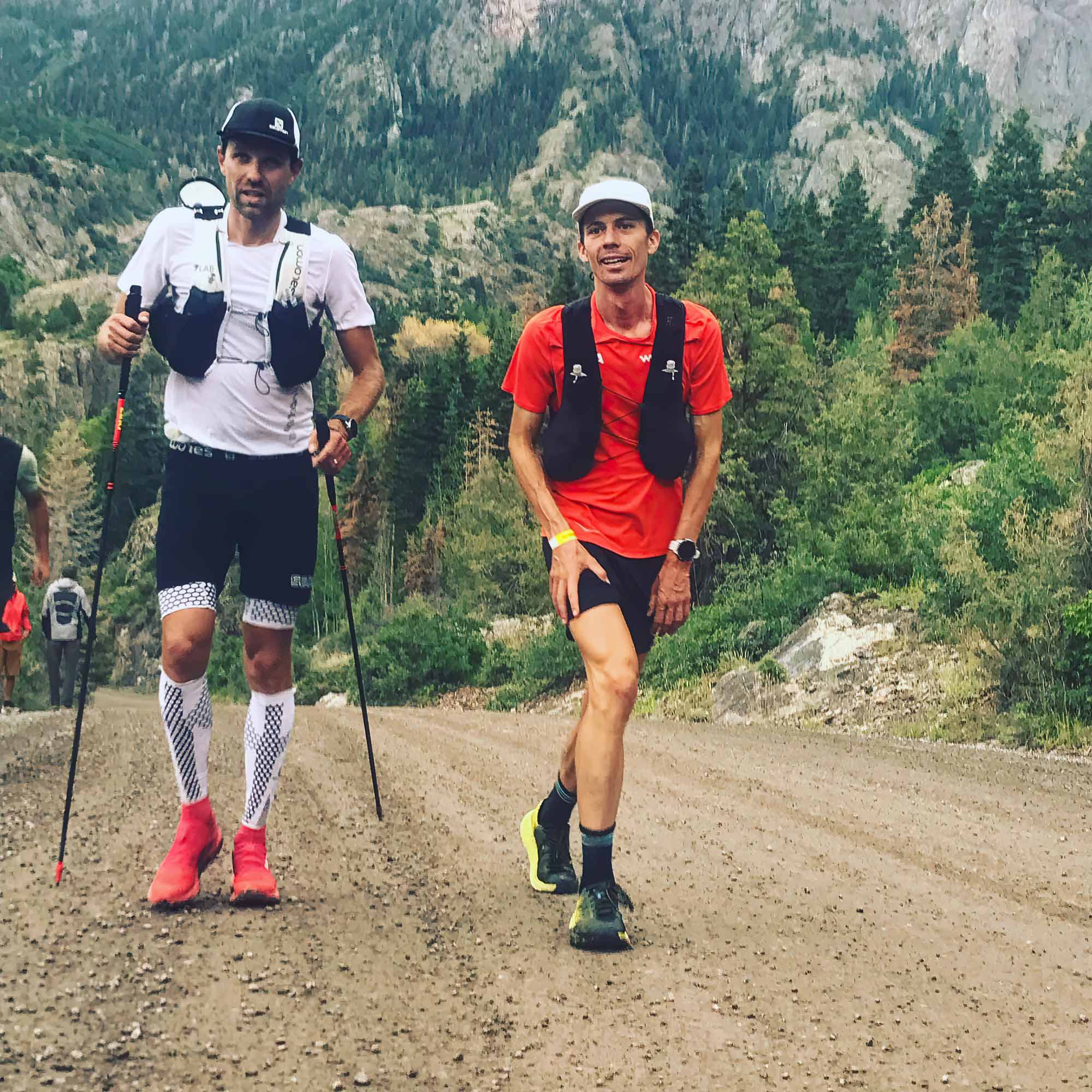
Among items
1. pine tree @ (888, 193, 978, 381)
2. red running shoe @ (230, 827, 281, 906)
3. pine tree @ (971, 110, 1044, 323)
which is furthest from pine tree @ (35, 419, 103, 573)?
red running shoe @ (230, 827, 281, 906)

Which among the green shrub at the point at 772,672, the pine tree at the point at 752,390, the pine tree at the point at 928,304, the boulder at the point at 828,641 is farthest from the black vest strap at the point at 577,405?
the pine tree at the point at 928,304

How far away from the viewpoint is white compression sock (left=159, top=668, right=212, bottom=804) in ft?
17.4

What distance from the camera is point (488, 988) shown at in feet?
14.0

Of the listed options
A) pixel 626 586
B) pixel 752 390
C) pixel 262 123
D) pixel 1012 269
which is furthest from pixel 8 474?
pixel 1012 269

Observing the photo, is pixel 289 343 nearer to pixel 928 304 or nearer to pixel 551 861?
pixel 551 861

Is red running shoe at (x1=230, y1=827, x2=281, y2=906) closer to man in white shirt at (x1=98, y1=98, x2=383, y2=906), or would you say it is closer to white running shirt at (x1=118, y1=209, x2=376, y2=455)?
man in white shirt at (x1=98, y1=98, x2=383, y2=906)

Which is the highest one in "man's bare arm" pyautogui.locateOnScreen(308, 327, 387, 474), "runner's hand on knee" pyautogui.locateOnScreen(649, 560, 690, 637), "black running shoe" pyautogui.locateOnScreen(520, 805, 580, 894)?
"man's bare arm" pyautogui.locateOnScreen(308, 327, 387, 474)

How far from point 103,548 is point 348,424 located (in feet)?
3.59

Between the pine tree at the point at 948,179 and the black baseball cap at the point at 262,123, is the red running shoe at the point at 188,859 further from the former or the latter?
the pine tree at the point at 948,179

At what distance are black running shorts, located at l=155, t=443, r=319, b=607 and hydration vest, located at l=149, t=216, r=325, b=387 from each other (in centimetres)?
32

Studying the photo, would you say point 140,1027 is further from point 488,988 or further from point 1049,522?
point 1049,522

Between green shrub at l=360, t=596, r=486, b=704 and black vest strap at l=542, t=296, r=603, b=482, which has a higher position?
black vest strap at l=542, t=296, r=603, b=482

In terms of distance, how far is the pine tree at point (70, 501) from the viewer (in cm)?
9194

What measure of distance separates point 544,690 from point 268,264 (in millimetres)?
23892
